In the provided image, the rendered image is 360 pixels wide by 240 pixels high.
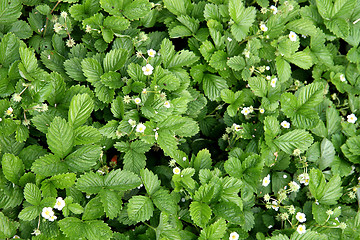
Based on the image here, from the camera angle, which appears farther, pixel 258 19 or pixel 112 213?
pixel 258 19

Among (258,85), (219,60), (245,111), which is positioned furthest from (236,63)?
(245,111)

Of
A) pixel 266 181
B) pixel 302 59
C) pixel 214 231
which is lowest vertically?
pixel 266 181

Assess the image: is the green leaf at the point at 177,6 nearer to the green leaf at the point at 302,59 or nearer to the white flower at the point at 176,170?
the green leaf at the point at 302,59

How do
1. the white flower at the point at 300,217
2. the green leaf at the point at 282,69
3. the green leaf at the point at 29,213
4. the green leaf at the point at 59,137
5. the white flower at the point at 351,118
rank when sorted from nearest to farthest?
the green leaf at the point at 29,213, the green leaf at the point at 59,137, the white flower at the point at 300,217, the green leaf at the point at 282,69, the white flower at the point at 351,118

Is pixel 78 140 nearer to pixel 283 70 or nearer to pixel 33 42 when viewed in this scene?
pixel 33 42

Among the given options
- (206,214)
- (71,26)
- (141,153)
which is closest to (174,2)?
(71,26)

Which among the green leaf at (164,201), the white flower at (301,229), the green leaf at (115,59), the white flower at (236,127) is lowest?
the white flower at (301,229)

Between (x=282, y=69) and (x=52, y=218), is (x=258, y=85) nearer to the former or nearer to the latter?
(x=282, y=69)

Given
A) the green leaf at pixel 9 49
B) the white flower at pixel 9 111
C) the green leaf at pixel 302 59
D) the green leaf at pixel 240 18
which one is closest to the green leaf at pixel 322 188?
the green leaf at pixel 302 59
